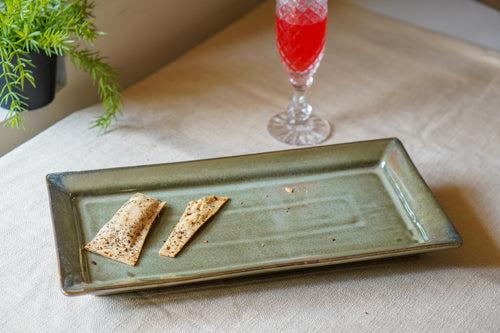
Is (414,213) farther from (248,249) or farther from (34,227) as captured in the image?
(34,227)

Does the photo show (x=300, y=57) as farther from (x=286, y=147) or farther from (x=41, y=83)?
(x=41, y=83)

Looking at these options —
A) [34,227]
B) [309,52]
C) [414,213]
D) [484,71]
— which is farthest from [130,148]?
[484,71]

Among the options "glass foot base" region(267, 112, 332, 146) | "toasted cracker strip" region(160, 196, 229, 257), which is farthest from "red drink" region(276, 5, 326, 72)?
"toasted cracker strip" region(160, 196, 229, 257)

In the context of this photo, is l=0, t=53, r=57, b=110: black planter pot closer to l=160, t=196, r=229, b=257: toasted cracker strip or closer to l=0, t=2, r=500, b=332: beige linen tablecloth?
l=0, t=2, r=500, b=332: beige linen tablecloth

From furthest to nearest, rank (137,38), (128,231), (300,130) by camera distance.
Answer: (137,38) < (300,130) < (128,231)

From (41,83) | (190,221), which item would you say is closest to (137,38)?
(41,83)
